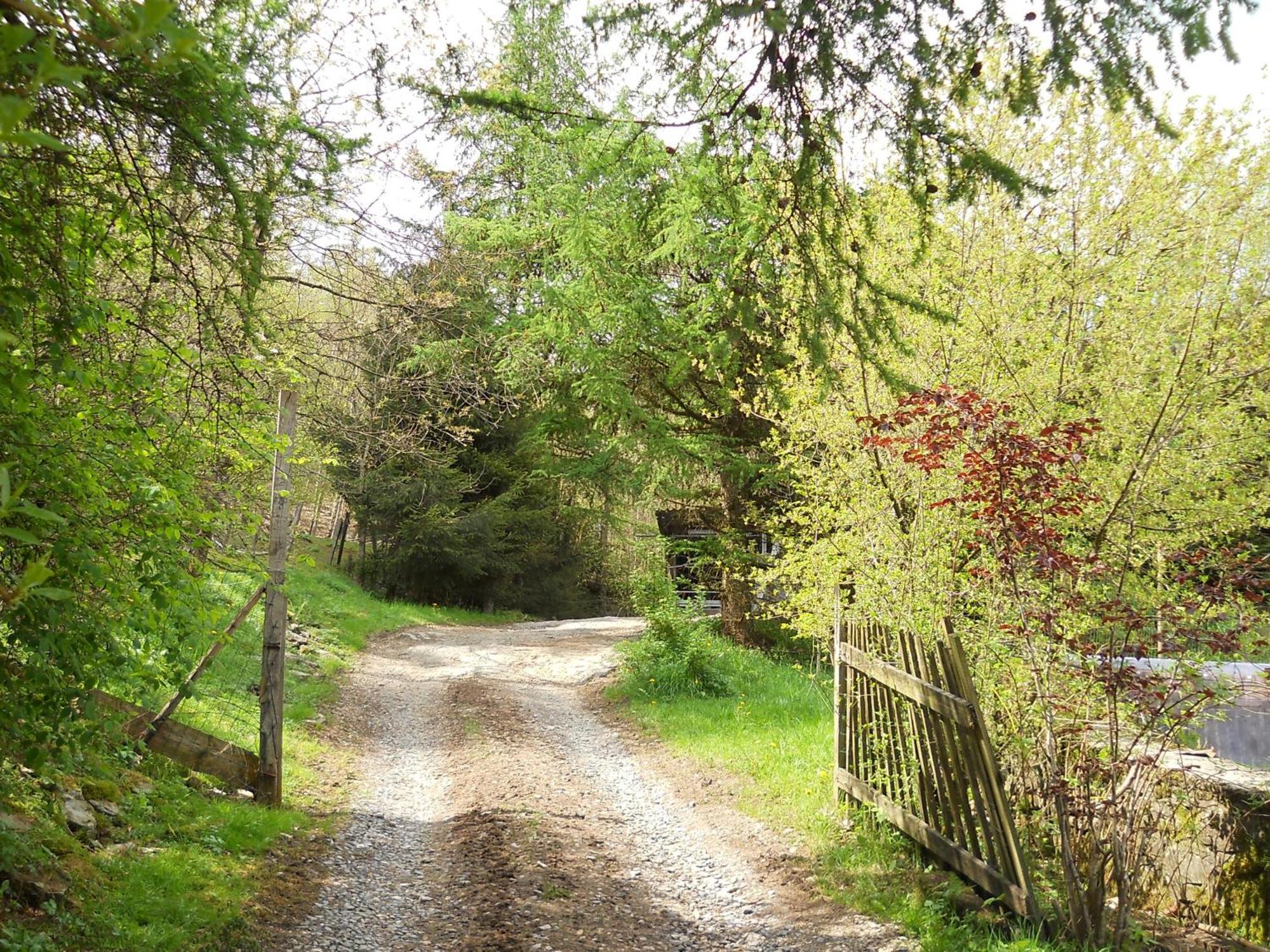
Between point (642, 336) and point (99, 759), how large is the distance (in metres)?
9.82

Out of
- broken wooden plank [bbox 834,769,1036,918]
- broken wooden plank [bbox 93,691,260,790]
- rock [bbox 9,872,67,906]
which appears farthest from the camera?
broken wooden plank [bbox 93,691,260,790]

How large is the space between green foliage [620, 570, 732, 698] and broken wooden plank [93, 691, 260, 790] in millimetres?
5752

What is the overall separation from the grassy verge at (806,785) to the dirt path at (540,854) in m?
0.25

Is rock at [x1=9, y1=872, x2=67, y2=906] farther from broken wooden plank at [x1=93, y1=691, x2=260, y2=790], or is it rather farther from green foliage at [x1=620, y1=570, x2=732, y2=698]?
green foliage at [x1=620, y1=570, x2=732, y2=698]

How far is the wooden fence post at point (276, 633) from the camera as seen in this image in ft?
21.8

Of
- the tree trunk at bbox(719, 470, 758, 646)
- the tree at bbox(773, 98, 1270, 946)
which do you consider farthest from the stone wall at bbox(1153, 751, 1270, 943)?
the tree trunk at bbox(719, 470, 758, 646)

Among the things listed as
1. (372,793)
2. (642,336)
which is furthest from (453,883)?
(642,336)

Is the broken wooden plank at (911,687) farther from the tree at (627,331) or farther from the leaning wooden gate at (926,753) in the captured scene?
the tree at (627,331)

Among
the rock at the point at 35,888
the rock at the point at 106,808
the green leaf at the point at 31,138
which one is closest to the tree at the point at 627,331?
the rock at the point at 106,808

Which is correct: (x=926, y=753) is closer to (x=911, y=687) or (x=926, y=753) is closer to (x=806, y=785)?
(x=911, y=687)

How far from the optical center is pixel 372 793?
300 inches

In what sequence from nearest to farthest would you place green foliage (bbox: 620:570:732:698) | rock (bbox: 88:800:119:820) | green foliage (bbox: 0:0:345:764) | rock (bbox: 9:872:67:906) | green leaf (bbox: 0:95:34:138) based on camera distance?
green leaf (bbox: 0:95:34:138) → green foliage (bbox: 0:0:345:764) → rock (bbox: 9:872:67:906) → rock (bbox: 88:800:119:820) → green foliage (bbox: 620:570:732:698)

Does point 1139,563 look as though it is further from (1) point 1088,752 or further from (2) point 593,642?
(2) point 593,642

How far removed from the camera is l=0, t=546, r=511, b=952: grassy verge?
12.8 feet
